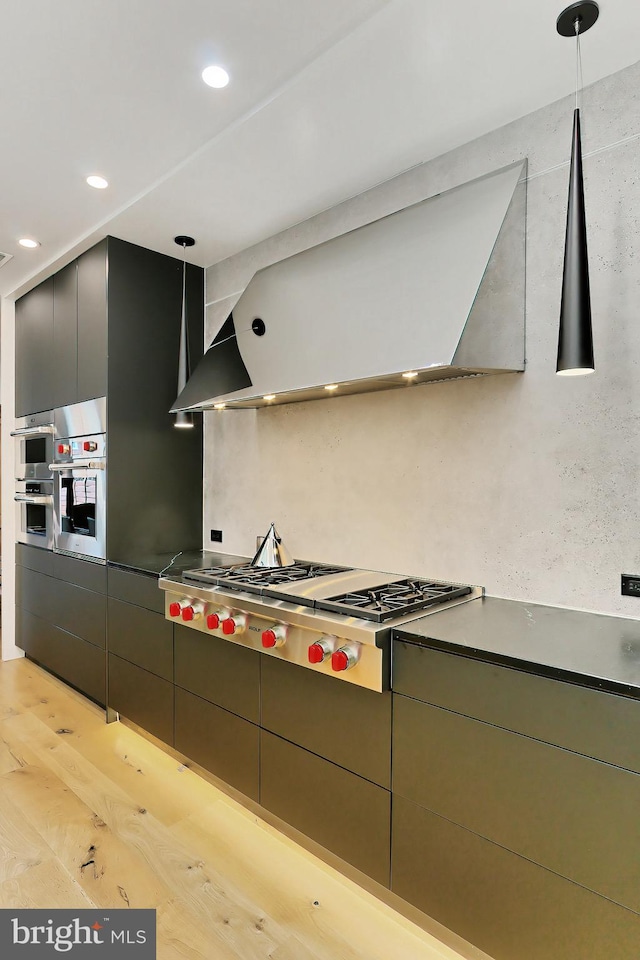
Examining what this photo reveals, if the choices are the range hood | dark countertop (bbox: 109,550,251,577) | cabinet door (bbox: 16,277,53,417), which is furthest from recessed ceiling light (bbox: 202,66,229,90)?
cabinet door (bbox: 16,277,53,417)

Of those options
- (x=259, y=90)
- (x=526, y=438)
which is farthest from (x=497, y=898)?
(x=259, y=90)

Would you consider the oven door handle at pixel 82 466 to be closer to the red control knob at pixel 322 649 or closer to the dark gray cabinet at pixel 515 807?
the red control knob at pixel 322 649

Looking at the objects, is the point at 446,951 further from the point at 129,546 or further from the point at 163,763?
the point at 129,546

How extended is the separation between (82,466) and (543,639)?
2.49 meters

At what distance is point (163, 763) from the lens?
98.9 inches

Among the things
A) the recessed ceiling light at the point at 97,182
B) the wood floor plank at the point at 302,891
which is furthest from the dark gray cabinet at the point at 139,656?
the recessed ceiling light at the point at 97,182

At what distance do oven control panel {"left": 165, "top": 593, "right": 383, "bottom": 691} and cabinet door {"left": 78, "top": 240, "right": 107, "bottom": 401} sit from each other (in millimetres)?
1340

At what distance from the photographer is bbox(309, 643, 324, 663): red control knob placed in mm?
1626

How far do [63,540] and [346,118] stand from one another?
2614 mm

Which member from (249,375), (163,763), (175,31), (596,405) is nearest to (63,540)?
(163,763)

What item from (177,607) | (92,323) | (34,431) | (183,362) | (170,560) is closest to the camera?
(177,607)

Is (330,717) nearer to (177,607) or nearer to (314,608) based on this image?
(314,608)

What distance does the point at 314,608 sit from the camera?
1.77 meters

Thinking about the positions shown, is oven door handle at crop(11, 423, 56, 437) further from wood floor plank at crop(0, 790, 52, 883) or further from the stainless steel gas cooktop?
wood floor plank at crop(0, 790, 52, 883)
